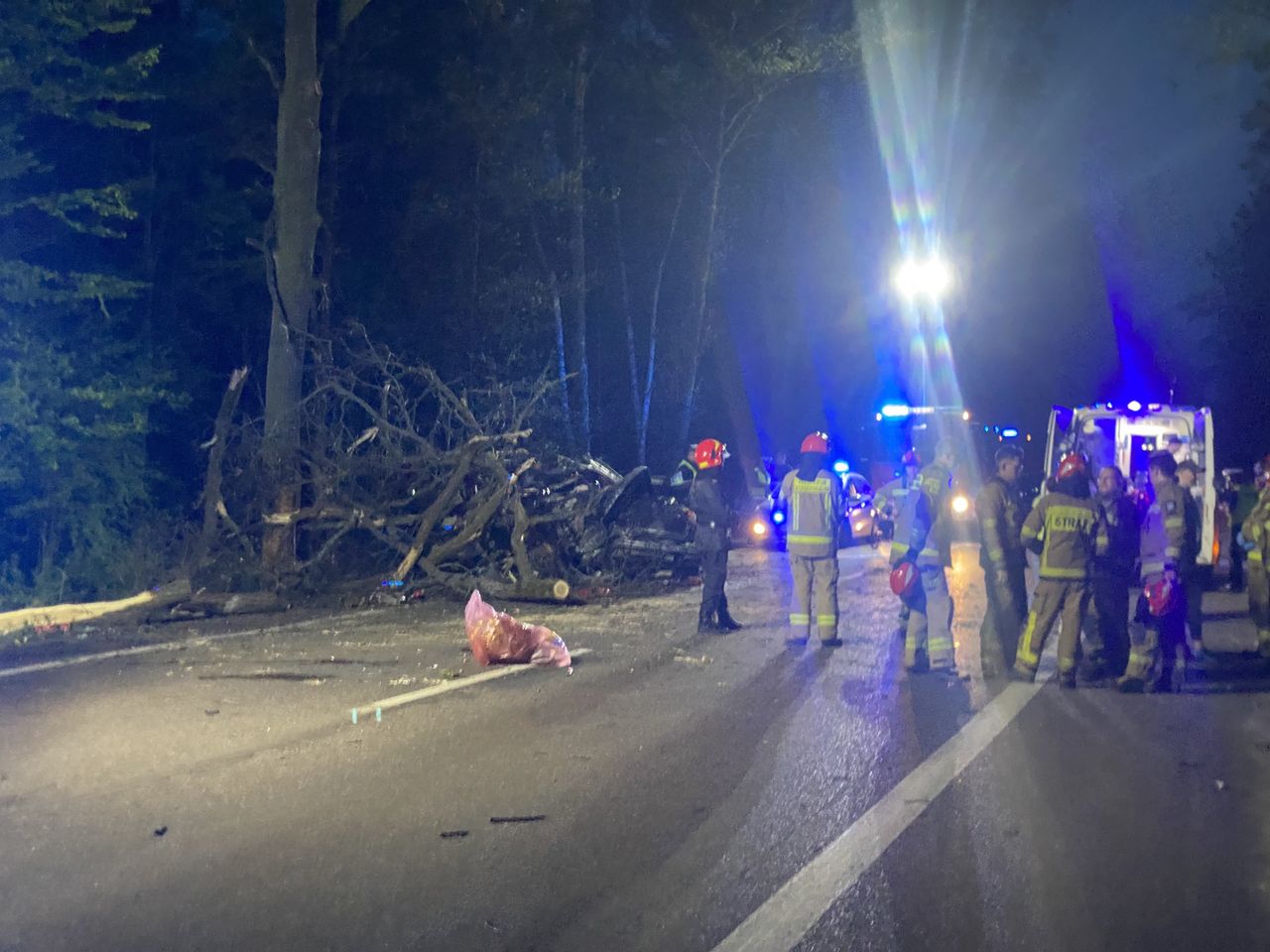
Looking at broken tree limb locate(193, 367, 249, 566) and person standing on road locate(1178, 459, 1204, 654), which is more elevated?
broken tree limb locate(193, 367, 249, 566)

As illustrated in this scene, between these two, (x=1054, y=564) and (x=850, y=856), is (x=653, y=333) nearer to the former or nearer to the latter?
(x=1054, y=564)

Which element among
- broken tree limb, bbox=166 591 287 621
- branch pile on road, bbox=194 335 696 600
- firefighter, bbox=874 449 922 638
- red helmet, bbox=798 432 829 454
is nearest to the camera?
firefighter, bbox=874 449 922 638

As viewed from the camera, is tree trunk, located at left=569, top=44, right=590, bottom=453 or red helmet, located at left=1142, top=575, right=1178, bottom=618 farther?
tree trunk, located at left=569, top=44, right=590, bottom=453

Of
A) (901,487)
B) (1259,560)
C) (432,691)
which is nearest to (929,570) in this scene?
(901,487)

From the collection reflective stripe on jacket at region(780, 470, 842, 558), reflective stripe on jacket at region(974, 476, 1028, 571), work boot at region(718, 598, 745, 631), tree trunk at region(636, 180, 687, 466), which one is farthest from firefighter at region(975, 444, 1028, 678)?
tree trunk at region(636, 180, 687, 466)

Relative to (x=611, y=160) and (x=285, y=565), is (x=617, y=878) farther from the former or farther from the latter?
(x=611, y=160)

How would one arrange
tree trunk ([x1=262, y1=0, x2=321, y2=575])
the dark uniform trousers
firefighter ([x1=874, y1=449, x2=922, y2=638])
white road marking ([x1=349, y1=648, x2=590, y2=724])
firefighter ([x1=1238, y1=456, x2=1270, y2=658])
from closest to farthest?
white road marking ([x1=349, y1=648, x2=590, y2=724]), the dark uniform trousers, firefighter ([x1=874, y1=449, x2=922, y2=638]), firefighter ([x1=1238, y1=456, x2=1270, y2=658]), tree trunk ([x1=262, y1=0, x2=321, y2=575])

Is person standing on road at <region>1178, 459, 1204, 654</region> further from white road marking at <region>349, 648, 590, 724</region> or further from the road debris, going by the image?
white road marking at <region>349, 648, 590, 724</region>

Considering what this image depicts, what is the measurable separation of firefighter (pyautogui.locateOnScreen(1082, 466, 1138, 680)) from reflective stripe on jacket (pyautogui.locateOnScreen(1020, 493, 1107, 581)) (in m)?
0.39

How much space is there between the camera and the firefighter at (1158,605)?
9.15 m

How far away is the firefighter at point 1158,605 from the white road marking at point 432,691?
178 inches

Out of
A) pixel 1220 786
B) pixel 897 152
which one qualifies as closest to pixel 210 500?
pixel 1220 786

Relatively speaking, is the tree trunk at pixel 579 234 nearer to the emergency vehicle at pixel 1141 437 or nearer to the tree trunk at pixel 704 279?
the tree trunk at pixel 704 279

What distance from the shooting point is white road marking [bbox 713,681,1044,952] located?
4492mm
